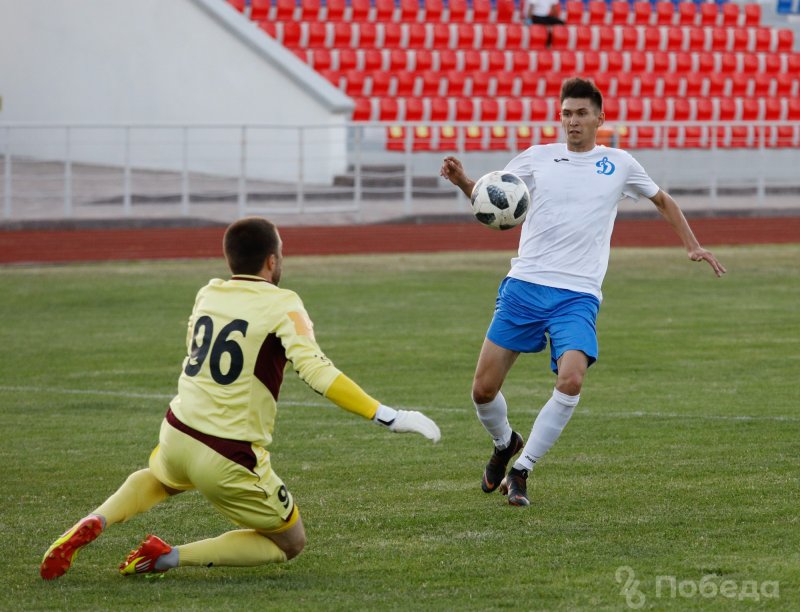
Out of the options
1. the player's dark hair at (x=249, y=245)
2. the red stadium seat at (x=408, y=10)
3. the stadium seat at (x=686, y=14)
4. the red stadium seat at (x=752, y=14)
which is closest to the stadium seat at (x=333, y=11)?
the red stadium seat at (x=408, y=10)

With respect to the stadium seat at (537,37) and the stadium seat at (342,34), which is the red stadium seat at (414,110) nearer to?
the stadium seat at (342,34)

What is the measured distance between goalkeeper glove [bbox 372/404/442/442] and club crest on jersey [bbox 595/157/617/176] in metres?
2.53

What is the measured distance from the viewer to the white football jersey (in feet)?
21.6

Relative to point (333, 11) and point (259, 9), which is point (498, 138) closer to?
point (333, 11)

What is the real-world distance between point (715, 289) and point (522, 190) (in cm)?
918

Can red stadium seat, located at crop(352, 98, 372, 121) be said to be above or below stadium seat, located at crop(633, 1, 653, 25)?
below

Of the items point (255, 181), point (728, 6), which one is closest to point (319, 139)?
point (255, 181)

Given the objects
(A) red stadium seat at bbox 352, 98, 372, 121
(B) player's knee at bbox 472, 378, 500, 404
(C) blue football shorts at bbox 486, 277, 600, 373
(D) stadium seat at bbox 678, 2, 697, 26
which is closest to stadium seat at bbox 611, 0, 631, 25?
(D) stadium seat at bbox 678, 2, 697, 26

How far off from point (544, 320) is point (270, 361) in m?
1.97

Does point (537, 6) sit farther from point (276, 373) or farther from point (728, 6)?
point (276, 373)

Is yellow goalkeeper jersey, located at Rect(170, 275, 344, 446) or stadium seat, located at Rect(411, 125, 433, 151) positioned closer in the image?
yellow goalkeeper jersey, located at Rect(170, 275, 344, 446)

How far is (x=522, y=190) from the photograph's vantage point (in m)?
6.66

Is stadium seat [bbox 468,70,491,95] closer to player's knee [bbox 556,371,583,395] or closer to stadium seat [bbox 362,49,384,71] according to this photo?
stadium seat [bbox 362,49,384,71]

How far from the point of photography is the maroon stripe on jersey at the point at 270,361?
489 centimetres
